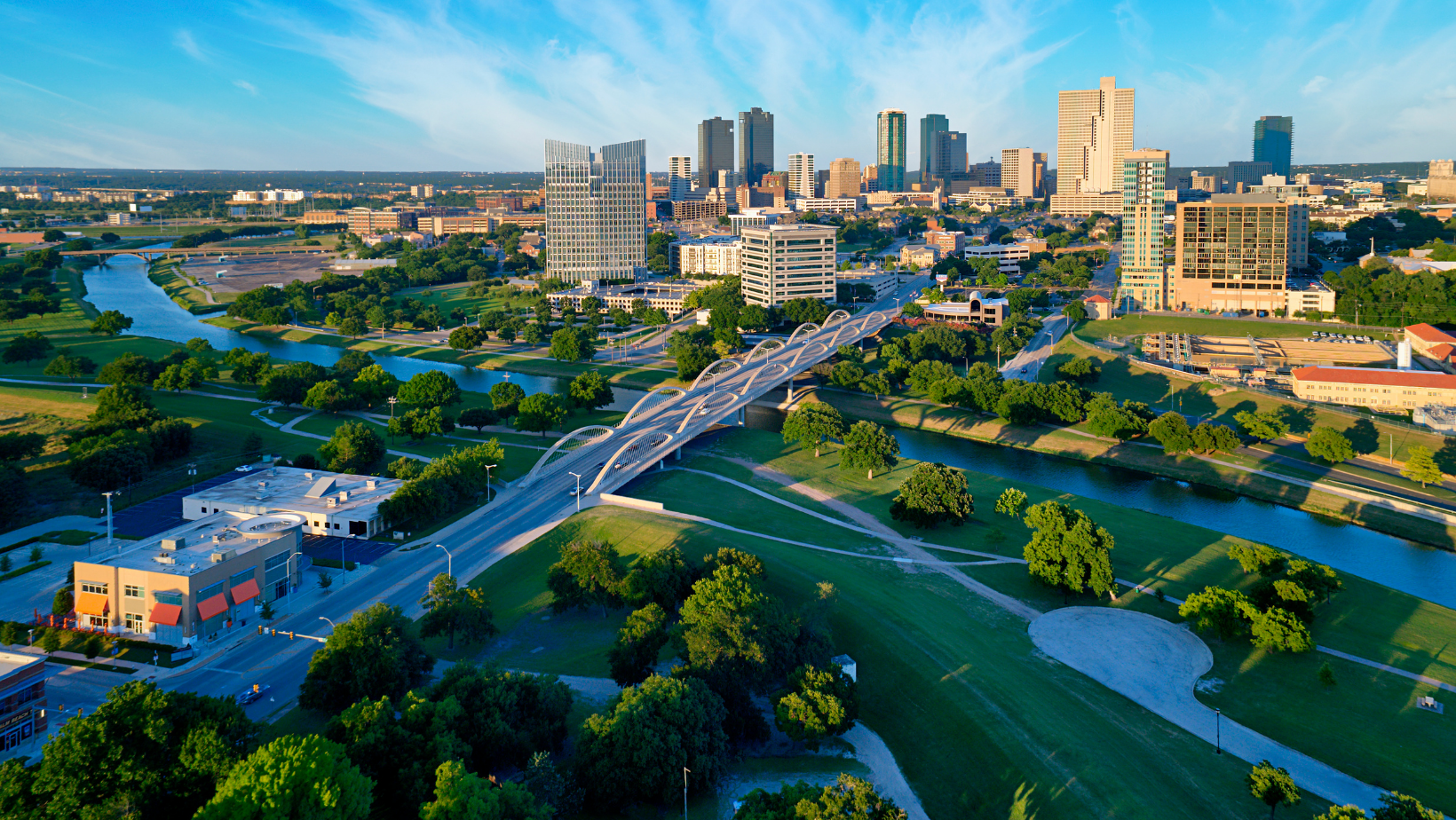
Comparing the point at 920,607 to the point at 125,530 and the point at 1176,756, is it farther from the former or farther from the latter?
the point at 125,530

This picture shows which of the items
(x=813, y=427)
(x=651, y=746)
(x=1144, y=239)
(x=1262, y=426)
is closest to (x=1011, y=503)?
(x=813, y=427)

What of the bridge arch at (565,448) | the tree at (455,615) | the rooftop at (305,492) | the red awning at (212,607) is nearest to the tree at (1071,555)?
the tree at (455,615)

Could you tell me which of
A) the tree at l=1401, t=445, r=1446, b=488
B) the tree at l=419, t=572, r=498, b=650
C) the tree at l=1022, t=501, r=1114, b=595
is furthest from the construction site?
the tree at l=419, t=572, r=498, b=650

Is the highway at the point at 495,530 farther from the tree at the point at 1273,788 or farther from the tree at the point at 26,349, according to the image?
the tree at the point at 26,349

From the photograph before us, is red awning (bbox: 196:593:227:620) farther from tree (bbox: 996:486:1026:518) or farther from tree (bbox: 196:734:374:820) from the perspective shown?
tree (bbox: 996:486:1026:518)

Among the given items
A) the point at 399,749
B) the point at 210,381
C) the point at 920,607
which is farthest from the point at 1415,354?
the point at 210,381
